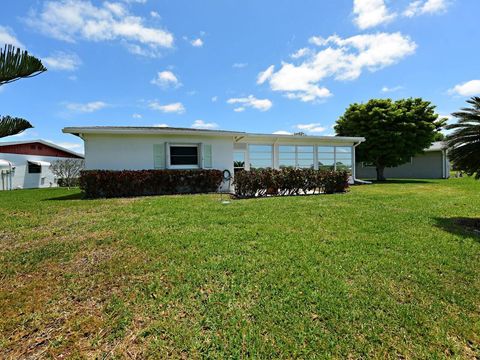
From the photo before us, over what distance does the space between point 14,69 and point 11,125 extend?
0.55 meters

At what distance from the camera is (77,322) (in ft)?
7.82

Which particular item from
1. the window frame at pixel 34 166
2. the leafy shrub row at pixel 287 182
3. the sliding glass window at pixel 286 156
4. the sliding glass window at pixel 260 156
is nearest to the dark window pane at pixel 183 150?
the leafy shrub row at pixel 287 182

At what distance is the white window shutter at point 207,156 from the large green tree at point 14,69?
9.67 metres

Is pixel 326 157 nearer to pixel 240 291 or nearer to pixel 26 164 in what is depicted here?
pixel 240 291

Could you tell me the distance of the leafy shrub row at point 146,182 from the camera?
995 cm

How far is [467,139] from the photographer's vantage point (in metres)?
5.68

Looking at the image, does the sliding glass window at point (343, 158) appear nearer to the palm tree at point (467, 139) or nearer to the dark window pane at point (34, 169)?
the palm tree at point (467, 139)

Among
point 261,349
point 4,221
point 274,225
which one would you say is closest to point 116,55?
point 4,221

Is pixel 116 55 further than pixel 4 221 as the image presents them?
Yes

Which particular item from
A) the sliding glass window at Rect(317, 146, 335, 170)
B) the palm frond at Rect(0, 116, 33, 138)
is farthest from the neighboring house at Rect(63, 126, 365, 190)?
the palm frond at Rect(0, 116, 33, 138)

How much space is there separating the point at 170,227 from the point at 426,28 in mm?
10131

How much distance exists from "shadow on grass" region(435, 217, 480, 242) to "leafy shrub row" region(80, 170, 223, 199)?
8356mm

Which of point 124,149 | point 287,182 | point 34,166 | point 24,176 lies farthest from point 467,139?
point 34,166

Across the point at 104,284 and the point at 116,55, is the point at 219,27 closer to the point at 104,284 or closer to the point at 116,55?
the point at 116,55
